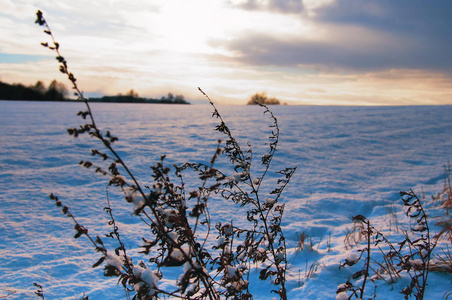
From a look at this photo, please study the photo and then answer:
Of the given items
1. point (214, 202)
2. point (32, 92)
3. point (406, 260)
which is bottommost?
point (214, 202)

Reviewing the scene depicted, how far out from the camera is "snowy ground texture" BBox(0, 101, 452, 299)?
9.08ft

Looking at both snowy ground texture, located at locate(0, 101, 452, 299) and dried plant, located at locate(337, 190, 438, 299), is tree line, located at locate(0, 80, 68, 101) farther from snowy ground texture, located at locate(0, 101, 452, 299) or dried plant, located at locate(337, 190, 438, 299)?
dried plant, located at locate(337, 190, 438, 299)

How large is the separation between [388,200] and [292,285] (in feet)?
11.8

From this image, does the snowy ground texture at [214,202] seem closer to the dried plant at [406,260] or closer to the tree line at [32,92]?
the dried plant at [406,260]

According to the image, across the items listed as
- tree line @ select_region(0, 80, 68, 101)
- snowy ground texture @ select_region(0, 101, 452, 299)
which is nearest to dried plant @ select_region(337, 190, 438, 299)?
snowy ground texture @ select_region(0, 101, 452, 299)

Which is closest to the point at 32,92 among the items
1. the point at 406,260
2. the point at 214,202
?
the point at 214,202

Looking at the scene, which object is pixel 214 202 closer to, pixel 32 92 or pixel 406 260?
pixel 406 260

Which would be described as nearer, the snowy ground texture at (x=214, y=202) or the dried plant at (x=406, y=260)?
the dried plant at (x=406, y=260)

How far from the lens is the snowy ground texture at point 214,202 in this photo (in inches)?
109

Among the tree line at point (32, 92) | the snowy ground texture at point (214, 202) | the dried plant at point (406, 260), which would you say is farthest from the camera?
the tree line at point (32, 92)

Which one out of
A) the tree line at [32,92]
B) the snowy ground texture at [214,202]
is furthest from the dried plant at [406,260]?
the tree line at [32,92]

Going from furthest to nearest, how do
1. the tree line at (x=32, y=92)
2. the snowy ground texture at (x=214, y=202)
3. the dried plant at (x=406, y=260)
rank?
the tree line at (x=32, y=92), the snowy ground texture at (x=214, y=202), the dried plant at (x=406, y=260)

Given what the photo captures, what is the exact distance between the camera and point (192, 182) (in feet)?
19.0

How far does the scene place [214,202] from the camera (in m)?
4.81
